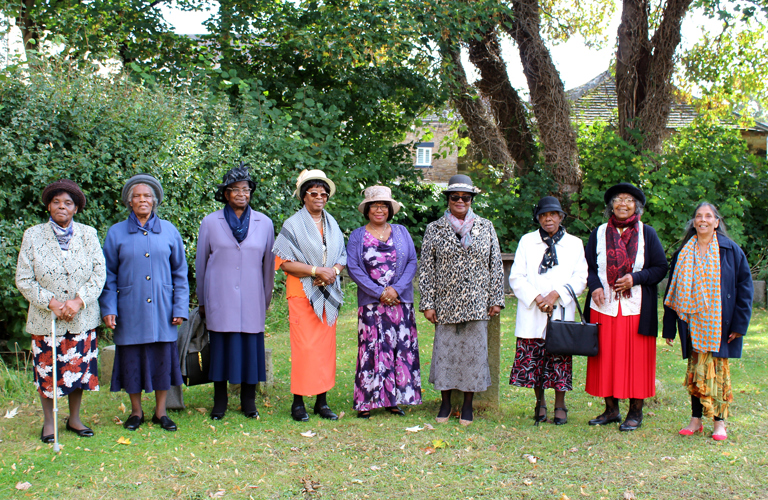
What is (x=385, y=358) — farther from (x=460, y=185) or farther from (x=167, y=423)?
(x=167, y=423)

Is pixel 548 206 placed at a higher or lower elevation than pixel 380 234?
higher

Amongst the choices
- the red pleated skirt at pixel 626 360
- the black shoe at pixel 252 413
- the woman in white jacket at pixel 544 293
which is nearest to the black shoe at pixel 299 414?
the black shoe at pixel 252 413

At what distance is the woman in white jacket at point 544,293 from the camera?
195 inches

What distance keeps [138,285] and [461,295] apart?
8.07 feet

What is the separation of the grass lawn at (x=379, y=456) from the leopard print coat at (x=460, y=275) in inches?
36.6

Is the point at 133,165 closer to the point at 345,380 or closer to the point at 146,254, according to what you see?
the point at 146,254

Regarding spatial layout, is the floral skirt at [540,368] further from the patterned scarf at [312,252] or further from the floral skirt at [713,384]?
the patterned scarf at [312,252]

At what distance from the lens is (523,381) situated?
5043 millimetres

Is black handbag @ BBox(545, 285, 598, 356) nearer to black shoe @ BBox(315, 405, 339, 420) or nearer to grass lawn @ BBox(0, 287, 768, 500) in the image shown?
grass lawn @ BBox(0, 287, 768, 500)

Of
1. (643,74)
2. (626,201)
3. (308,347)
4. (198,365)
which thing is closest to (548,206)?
(626,201)

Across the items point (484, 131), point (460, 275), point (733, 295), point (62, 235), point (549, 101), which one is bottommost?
point (733, 295)

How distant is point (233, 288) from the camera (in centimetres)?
501

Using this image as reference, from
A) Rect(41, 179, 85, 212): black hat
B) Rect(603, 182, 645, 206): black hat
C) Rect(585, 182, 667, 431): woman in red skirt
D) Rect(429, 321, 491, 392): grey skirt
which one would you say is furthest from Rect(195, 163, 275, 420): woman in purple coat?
Rect(603, 182, 645, 206): black hat

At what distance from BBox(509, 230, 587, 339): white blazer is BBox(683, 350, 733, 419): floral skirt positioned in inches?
38.1
